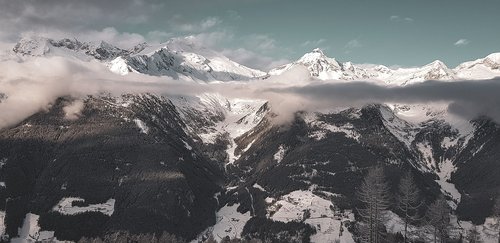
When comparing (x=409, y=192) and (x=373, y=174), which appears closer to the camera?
(x=373, y=174)

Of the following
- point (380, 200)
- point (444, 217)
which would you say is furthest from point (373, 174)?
point (444, 217)

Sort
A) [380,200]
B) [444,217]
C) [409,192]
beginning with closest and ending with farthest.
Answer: [380,200]
[409,192]
[444,217]

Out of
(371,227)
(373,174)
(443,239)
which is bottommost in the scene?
(443,239)

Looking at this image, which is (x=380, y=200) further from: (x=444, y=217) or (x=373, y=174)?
(x=444, y=217)

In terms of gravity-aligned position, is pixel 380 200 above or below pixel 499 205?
above

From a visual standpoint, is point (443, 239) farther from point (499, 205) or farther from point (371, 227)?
point (371, 227)

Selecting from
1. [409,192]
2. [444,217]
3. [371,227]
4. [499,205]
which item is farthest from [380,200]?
[499,205]

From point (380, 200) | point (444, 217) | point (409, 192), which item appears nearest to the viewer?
point (380, 200)

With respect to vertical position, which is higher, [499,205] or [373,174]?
[373,174]

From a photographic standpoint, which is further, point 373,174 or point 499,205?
point 499,205
